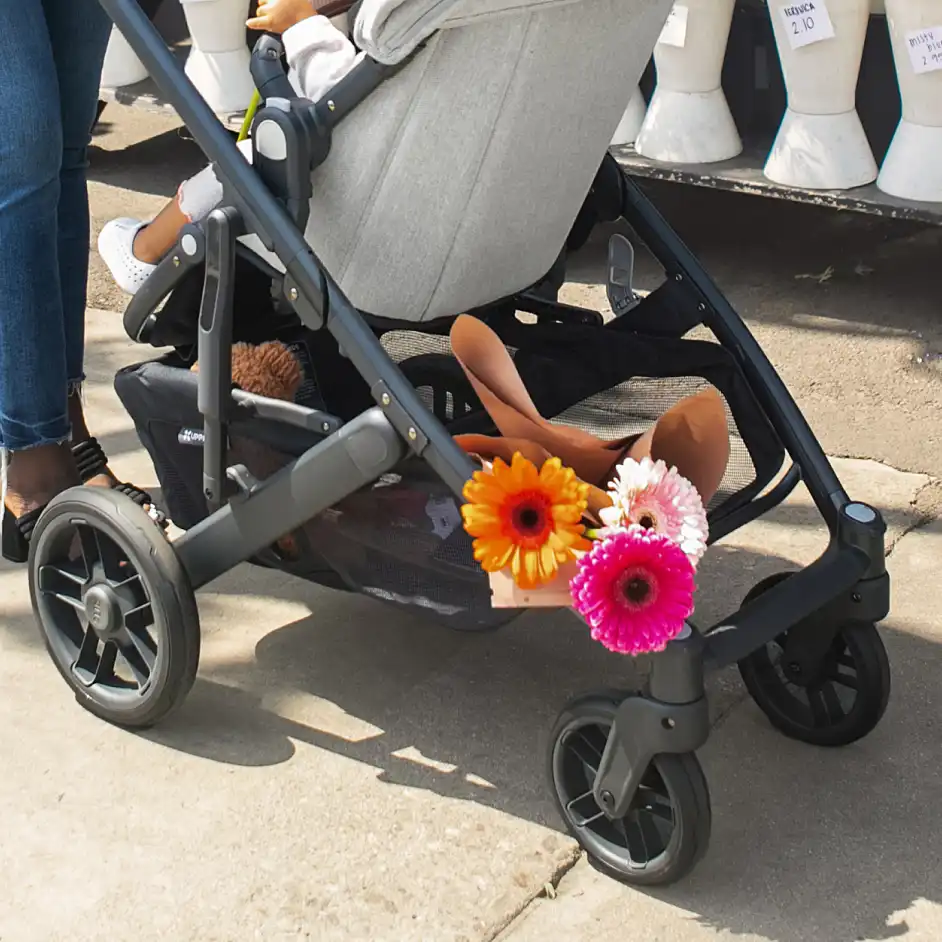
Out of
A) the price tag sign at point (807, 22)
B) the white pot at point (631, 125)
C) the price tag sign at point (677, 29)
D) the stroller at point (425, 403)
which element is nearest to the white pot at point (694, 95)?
the price tag sign at point (677, 29)

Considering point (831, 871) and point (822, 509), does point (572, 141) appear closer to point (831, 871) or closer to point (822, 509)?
point (822, 509)

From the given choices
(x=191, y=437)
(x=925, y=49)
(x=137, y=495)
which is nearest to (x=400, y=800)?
(x=191, y=437)

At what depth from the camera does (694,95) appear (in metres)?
4.32

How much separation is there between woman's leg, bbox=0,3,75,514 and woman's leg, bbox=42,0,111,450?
18cm

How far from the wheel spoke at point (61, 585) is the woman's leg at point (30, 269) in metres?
0.25

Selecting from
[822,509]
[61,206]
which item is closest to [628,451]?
[822,509]

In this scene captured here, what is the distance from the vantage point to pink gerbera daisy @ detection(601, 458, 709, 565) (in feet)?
6.51

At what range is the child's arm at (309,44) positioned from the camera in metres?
2.15

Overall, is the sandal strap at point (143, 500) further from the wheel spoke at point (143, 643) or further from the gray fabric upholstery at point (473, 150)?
the gray fabric upholstery at point (473, 150)

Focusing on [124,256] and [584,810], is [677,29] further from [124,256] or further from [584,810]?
[584,810]

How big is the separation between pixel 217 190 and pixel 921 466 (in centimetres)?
162

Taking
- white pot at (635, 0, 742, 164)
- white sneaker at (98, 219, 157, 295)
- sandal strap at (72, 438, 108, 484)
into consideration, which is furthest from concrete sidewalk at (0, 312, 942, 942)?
white pot at (635, 0, 742, 164)

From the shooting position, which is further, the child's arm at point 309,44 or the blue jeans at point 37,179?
the blue jeans at point 37,179

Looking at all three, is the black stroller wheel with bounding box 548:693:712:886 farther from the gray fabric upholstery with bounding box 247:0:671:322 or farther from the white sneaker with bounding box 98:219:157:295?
the white sneaker with bounding box 98:219:157:295
